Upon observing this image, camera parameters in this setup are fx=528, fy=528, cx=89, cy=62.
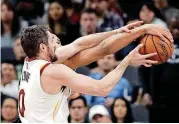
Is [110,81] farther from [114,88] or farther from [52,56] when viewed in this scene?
[114,88]

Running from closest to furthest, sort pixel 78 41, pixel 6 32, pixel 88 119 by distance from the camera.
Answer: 1. pixel 78 41
2. pixel 88 119
3. pixel 6 32

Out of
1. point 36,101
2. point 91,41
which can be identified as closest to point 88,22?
point 91,41

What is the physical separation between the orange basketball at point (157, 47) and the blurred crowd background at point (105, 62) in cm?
224

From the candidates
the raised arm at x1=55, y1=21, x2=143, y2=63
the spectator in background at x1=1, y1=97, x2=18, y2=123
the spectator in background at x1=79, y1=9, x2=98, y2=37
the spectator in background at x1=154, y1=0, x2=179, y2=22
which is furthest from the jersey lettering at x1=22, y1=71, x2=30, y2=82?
the spectator in background at x1=154, y1=0, x2=179, y2=22

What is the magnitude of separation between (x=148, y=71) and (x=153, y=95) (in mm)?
334

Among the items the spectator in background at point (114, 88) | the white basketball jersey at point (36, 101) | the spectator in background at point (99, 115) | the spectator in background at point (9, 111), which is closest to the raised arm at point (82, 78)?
the white basketball jersey at point (36, 101)

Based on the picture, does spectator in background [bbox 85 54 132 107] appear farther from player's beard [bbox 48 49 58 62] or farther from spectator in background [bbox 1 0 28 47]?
player's beard [bbox 48 49 58 62]

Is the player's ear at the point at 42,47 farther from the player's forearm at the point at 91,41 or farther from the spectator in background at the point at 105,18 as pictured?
the spectator in background at the point at 105,18

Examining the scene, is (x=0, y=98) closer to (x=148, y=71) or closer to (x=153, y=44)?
(x=148, y=71)

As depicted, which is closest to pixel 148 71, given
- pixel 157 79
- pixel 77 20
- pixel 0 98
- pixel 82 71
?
pixel 157 79

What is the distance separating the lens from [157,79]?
6.92 metres

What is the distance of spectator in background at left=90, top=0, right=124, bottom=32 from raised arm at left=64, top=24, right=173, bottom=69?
3.06 metres

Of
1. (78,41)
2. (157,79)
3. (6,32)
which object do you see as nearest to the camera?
(78,41)

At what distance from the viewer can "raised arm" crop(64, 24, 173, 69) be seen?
4.28m
